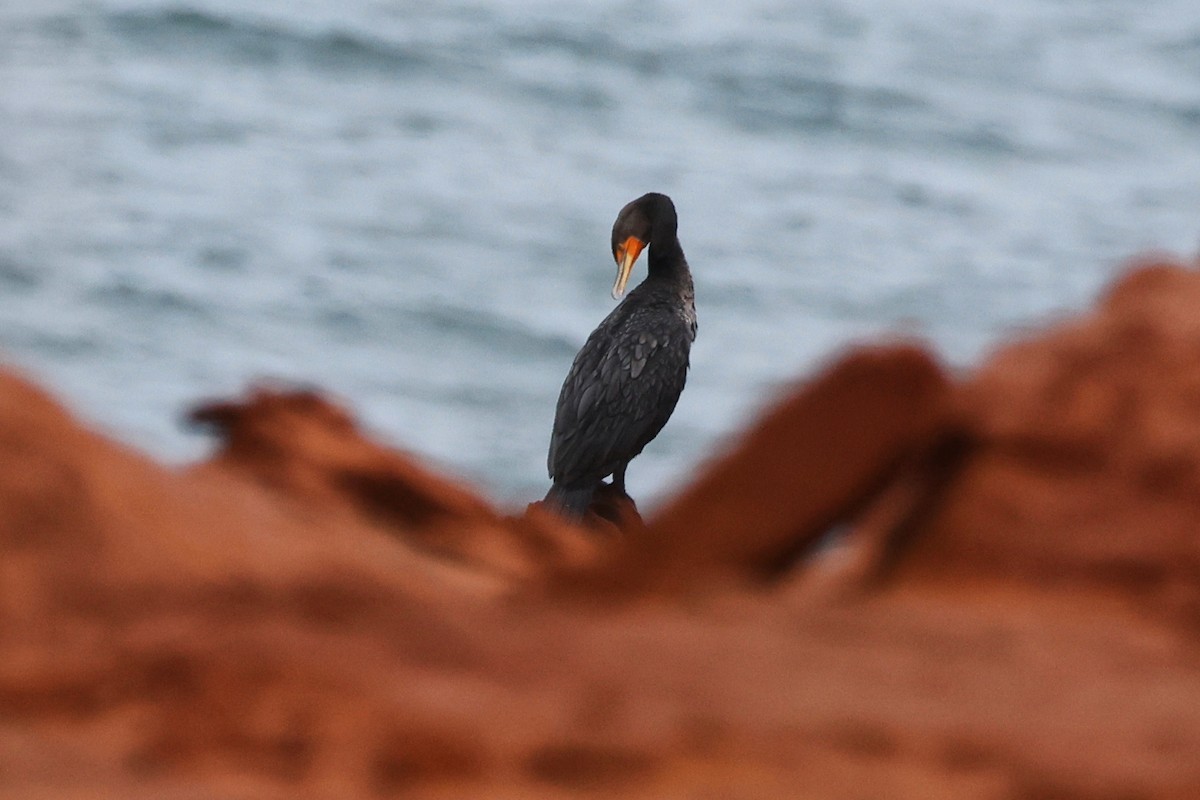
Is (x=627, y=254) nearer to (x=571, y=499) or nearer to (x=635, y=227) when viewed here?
(x=635, y=227)

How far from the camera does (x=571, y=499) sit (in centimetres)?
785

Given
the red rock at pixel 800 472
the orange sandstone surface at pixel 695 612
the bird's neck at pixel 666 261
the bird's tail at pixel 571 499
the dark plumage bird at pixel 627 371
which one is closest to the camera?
the orange sandstone surface at pixel 695 612

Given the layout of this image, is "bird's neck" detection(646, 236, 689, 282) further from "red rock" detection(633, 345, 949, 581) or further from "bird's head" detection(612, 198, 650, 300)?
"red rock" detection(633, 345, 949, 581)

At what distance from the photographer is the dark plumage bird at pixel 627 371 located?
8.11m

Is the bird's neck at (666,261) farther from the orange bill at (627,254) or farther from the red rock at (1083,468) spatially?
the red rock at (1083,468)

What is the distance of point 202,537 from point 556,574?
0.48 metres

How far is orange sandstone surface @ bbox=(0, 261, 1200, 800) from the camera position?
212 cm

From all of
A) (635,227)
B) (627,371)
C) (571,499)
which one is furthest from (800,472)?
(635,227)

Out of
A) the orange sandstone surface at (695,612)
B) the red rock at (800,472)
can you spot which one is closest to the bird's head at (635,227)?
the orange sandstone surface at (695,612)

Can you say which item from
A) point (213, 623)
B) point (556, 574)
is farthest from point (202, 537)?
point (556, 574)

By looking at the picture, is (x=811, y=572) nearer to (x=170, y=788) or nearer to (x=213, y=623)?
(x=213, y=623)

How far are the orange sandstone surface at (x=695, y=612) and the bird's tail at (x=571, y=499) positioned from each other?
442 cm

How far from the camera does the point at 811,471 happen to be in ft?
8.62

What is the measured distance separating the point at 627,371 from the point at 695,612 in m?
5.83
